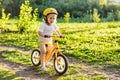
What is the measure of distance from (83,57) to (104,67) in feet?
3.94

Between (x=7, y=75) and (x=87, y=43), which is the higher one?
(x=87, y=43)

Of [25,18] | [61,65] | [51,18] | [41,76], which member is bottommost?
[41,76]

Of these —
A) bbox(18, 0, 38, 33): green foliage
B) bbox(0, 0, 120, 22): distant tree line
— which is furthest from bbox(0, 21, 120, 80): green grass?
bbox(0, 0, 120, 22): distant tree line

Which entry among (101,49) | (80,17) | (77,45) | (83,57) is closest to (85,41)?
(77,45)

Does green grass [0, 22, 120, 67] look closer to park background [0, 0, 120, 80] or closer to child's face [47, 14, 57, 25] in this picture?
park background [0, 0, 120, 80]

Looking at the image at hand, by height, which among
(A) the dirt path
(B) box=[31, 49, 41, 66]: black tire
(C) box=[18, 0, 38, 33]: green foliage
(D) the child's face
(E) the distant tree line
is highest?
(E) the distant tree line

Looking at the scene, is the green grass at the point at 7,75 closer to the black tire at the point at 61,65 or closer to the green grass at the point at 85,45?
the green grass at the point at 85,45

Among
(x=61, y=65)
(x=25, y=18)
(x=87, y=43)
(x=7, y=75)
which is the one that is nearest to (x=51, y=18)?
(x=61, y=65)

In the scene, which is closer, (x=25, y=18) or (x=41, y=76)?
(x=41, y=76)

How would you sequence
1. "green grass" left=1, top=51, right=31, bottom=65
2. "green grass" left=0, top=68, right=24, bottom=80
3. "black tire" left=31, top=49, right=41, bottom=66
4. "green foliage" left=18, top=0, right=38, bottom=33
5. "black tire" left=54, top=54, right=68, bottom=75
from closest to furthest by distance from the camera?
"green grass" left=0, top=68, right=24, bottom=80 → "black tire" left=54, top=54, right=68, bottom=75 → "black tire" left=31, top=49, right=41, bottom=66 → "green grass" left=1, top=51, right=31, bottom=65 → "green foliage" left=18, top=0, right=38, bottom=33

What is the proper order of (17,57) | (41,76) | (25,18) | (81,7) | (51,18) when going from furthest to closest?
(81,7) → (25,18) → (17,57) → (51,18) → (41,76)

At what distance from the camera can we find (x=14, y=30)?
52.3 feet

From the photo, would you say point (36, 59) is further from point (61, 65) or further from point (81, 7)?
point (81, 7)

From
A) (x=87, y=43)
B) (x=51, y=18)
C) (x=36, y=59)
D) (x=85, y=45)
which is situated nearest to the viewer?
(x=51, y=18)
